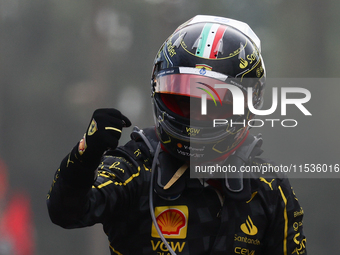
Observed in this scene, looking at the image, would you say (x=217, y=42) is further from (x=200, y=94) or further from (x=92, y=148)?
(x=92, y=148)

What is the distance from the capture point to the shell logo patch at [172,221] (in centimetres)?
161

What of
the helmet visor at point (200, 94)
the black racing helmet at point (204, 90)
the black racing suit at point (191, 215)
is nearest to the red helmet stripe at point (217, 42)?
the black racing helmet at point (204, 90)

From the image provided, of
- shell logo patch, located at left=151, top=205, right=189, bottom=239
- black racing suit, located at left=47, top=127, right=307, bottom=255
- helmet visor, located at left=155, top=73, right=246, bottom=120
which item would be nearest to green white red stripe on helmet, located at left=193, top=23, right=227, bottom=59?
helmet visor, located at left=155, top=73, right=246, bottom=120

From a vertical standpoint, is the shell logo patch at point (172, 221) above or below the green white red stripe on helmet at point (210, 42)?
below

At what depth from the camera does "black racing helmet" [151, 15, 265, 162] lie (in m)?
1.62

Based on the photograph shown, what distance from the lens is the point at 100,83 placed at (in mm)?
3902

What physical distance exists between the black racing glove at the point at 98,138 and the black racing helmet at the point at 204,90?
0.35m

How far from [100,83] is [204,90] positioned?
2.42 meters

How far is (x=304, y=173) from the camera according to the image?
13.1ft

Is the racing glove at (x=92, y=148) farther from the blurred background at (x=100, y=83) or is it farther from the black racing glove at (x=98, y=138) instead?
the blurred background at (x=100, y=83)

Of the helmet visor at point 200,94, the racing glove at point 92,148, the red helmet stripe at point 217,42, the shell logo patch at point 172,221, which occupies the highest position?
the red helmet stripe at point 217,42

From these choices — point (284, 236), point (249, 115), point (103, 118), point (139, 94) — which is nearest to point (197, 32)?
point (249, 115)

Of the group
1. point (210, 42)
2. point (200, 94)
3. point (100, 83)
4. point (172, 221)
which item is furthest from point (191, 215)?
point (100, 83)

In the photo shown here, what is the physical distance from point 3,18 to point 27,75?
525 millimetres
